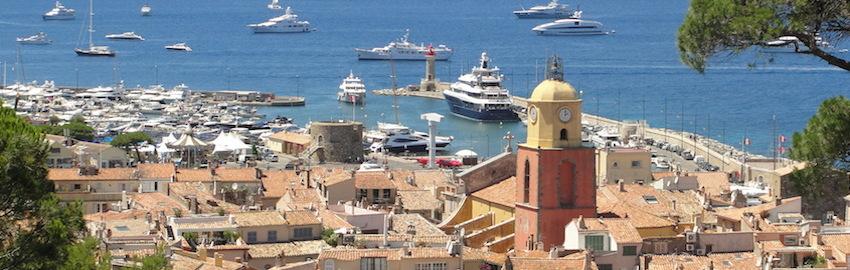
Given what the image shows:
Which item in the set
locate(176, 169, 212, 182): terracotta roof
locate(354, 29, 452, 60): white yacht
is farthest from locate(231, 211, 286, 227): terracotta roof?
locate(354, 29, 452, 60): white yacht

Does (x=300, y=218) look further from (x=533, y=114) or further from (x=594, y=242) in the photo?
(x=594, y=242)

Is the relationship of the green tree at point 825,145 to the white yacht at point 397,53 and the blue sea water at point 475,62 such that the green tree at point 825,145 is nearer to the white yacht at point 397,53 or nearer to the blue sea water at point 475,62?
the blue sea water at point 475,62

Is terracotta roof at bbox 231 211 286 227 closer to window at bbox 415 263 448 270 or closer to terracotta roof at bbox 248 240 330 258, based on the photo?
terracotta roof at bbox 248 240 330 258

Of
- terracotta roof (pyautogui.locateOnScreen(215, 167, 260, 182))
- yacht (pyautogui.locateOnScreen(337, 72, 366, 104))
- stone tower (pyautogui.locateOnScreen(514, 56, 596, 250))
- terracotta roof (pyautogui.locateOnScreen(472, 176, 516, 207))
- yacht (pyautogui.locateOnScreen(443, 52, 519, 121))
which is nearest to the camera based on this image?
stone tower (pyautogui.locateOnScreen(514, 56, 596, 250))

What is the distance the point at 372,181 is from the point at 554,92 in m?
10.2

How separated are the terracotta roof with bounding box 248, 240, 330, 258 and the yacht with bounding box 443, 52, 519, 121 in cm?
6597

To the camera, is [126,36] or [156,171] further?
[126,36]

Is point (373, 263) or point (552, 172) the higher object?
point (552, 172)

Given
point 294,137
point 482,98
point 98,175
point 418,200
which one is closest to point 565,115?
point 418,200

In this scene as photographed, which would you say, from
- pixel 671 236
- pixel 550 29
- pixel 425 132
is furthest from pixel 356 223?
pixel 550 29

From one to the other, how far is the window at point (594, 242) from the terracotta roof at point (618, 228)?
0.60ft

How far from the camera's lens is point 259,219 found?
31625 millimetres

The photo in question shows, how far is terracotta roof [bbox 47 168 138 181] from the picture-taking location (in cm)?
4272

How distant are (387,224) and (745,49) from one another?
1627 centimetres
